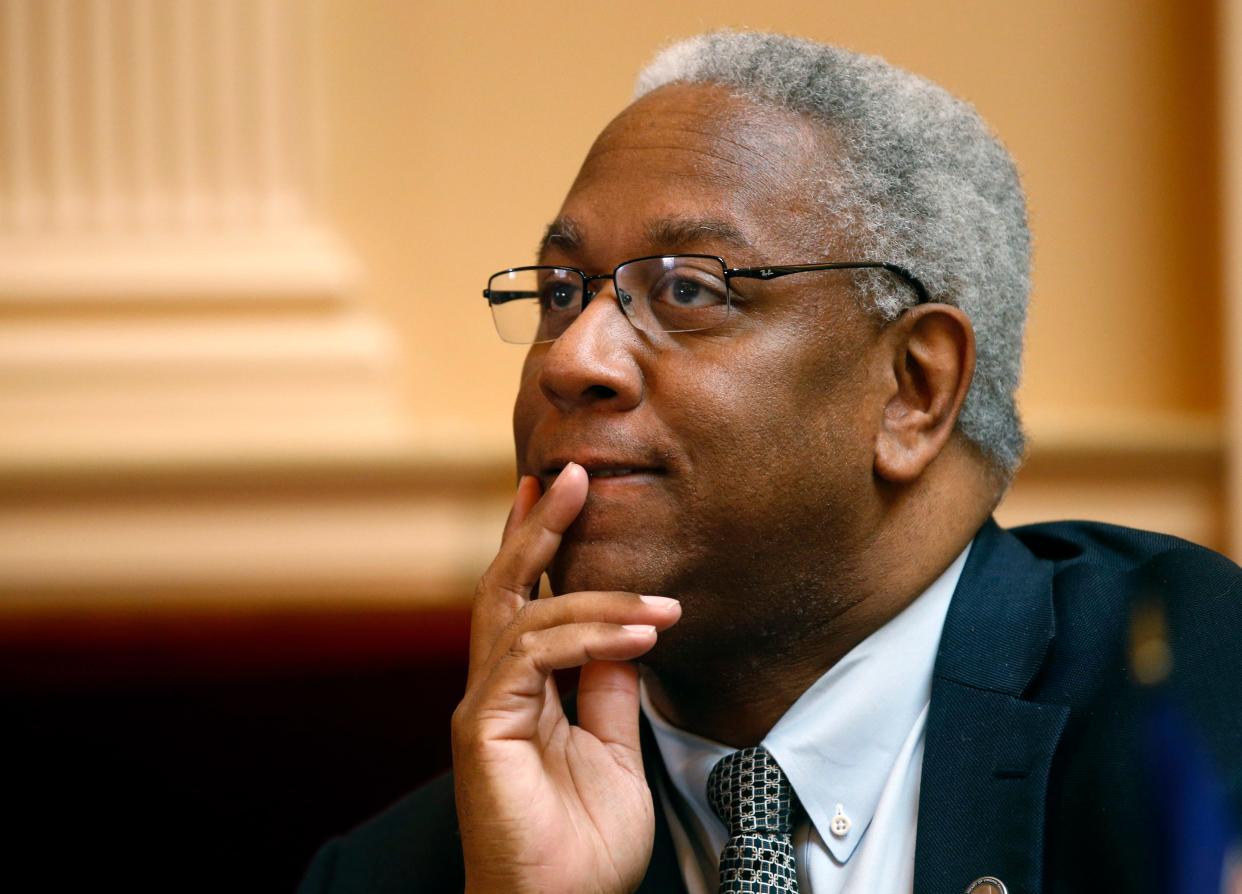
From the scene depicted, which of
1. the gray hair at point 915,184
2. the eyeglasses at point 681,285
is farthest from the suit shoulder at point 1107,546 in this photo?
the eyeglasses at point 681,285

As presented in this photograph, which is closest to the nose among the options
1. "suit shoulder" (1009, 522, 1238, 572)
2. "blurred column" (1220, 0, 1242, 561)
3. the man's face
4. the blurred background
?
the man's face

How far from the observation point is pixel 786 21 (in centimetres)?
296

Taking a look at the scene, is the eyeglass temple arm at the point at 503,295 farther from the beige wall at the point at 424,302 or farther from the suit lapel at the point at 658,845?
the beige wall at the point at 424,302

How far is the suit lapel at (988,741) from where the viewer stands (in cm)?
152

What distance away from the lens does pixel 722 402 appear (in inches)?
65.7

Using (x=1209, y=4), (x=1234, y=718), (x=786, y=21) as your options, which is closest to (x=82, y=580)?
(x=786, y=21)

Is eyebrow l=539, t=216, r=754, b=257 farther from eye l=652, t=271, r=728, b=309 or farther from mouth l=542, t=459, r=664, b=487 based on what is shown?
mouth l=542, t=459, r=664, b=487

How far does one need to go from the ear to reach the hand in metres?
0.41

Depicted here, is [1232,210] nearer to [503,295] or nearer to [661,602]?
[503,295]

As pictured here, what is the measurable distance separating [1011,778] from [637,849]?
44 cm

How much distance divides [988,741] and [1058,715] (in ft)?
0.28

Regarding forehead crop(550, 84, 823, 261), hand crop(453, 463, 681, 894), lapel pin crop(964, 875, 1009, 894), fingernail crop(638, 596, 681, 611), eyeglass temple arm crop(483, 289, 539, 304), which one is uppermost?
forehead crop(550, 84, 823, 261)

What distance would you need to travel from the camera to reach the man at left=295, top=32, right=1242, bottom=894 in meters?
1.60

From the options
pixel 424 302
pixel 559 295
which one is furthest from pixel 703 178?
pixel 424 302
